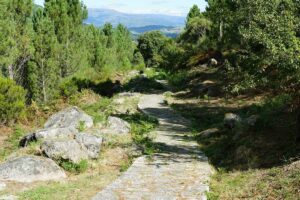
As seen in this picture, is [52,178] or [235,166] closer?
[52,178]

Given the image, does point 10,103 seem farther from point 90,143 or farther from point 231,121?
point 231,121

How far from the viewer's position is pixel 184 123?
20.8 m

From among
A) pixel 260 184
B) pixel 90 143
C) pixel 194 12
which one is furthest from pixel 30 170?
pixel 194 12

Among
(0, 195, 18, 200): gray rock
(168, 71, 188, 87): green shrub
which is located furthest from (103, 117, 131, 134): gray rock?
(168, 71, 188, 87): green shrub

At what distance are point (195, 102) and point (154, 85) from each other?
9640 millimetres

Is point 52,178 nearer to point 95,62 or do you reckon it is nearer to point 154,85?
point 154,85

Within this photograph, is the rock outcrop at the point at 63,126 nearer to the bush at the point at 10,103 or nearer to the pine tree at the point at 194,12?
the bush at the point at 10,103

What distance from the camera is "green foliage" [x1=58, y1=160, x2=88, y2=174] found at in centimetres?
1234

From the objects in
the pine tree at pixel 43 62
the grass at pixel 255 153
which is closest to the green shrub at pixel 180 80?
the pine tree at pixel 43 62

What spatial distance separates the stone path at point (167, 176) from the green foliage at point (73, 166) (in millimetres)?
Result: 1382

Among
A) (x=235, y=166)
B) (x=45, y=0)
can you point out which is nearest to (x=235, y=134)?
(x=235, y=166)

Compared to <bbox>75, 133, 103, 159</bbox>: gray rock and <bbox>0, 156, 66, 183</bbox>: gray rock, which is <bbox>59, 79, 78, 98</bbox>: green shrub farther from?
<bbox>0, 156, 66, 183</bbox>: gray rock

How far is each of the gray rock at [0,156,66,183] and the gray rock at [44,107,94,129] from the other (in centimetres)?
418

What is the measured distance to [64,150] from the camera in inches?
498
